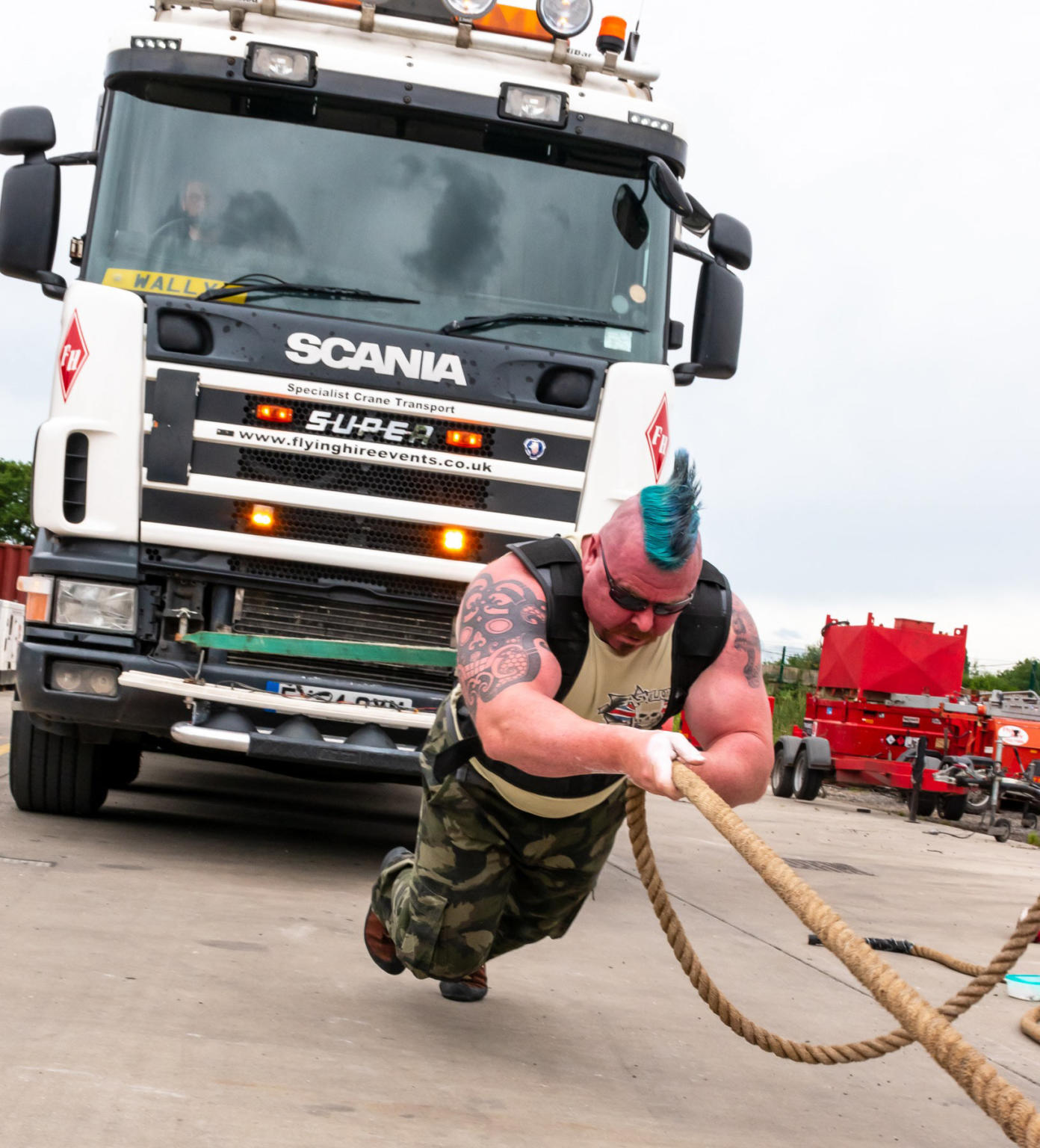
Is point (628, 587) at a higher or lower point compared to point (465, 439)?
lower

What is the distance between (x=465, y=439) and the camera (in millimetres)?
6895

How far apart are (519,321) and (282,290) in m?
1.08

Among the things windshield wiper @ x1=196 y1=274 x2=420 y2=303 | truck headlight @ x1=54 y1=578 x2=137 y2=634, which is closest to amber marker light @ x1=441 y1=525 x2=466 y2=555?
windshield wiper @ x1=196 y1=274 x2=420 y2=303

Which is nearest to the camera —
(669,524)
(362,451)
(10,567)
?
(669,524)

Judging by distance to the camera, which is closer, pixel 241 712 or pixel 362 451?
pixel 241 712

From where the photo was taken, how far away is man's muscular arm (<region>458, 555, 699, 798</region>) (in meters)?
3.15

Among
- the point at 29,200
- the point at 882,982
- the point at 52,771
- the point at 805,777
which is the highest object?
the point at 29,200

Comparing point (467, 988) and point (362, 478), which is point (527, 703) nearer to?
point (467, 988)

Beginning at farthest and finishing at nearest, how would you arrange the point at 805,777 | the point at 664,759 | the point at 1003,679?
the point at 1003,679 < the point at 805,777 < the point at 664,759

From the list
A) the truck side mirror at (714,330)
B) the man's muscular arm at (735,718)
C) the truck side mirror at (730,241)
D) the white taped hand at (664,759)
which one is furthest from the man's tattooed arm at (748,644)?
the truck side mirror at (730,241)

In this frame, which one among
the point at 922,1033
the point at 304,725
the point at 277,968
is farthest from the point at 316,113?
the point at 922,1033

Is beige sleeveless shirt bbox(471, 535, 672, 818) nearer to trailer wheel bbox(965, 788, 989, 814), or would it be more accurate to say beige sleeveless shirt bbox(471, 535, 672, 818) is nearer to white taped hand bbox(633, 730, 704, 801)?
white taped hand bbox(633, 730, 704, 801)

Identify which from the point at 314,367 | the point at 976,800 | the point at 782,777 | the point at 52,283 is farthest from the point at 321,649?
the point at 976,800

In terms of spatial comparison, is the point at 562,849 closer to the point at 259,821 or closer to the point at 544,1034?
the point at 544,1034
